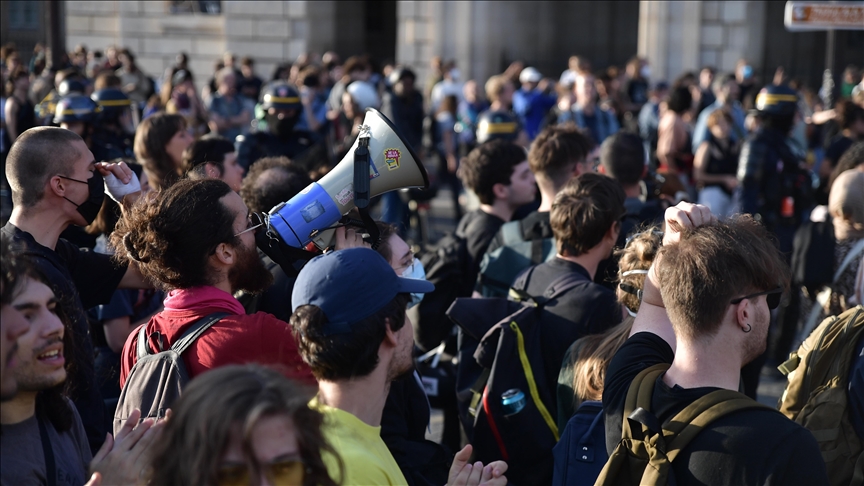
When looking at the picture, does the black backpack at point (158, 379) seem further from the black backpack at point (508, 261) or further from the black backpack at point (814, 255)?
the black backpack at point (814, 255)

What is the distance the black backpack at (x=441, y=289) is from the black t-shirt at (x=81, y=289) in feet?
4.84

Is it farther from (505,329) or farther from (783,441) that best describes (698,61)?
(783,441)

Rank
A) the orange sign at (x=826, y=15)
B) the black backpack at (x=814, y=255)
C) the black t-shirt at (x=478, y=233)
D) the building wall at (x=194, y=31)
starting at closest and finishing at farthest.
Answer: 1. the black t-shirt at (x=478, y=233)
2. the black backpack at (x=814, y=255)
3. the orange sign at (x=826, y=15)
4. the building wall at (x=194, y=31)

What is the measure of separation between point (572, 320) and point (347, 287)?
4.83ft

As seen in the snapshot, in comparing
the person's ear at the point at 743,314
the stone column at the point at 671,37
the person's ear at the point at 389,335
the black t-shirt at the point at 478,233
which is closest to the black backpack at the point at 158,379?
the person's ear at the point at 389,335

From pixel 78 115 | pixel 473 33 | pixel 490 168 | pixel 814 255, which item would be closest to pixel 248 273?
pixel 490 168

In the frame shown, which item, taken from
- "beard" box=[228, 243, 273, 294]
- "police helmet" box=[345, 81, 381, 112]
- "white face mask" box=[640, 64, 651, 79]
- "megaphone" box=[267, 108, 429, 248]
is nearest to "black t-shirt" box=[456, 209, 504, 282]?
"megaphone" box=[267, 108, 429, 248]

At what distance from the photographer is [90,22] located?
2220cm

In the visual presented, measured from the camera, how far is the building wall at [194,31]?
65.9 ft

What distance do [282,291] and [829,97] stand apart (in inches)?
334

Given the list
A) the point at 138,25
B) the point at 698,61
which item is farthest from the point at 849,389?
the point at 138,25

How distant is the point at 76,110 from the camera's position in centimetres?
609

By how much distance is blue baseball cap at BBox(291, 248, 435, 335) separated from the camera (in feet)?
7.45

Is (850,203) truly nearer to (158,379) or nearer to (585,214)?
(585,214)
